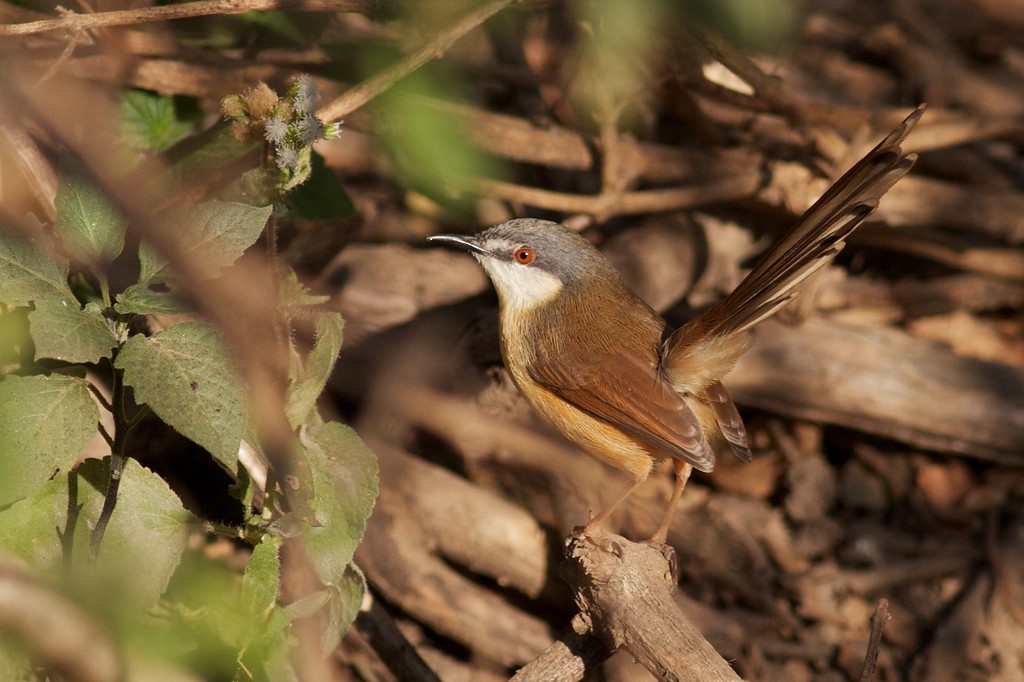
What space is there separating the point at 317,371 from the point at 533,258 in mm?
1405

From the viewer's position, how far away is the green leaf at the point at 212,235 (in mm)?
2680

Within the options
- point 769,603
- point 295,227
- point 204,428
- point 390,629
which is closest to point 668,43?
point 295,227

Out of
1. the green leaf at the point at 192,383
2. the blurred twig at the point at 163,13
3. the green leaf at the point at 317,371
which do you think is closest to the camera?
the green leaf at the point at 192,383

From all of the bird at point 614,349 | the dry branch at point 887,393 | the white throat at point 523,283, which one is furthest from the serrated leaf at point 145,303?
the dry branch at point 887,393

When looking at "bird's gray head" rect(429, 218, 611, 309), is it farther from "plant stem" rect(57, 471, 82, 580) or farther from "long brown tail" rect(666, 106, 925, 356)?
"plant stem" rect(57, 471, 82, 580)

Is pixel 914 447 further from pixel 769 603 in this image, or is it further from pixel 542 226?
pixel 542 226

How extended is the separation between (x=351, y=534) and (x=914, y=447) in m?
3.63

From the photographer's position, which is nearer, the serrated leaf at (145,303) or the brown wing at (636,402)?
the serrated leaf at (145,303)

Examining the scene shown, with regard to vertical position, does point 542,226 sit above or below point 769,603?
above

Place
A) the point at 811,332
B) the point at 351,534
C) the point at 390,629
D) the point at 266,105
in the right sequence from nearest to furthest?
1. the point at 266,105
2. the point at 351,534
3. the point at 390,629
4. the point at 811,332

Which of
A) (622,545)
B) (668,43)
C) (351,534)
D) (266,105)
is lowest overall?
(622,545)

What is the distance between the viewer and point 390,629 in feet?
12.2

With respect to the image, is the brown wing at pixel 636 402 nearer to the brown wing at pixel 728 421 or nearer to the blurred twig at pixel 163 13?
the brown wing at pixel 728 421

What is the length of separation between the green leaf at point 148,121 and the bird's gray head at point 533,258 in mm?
1321
